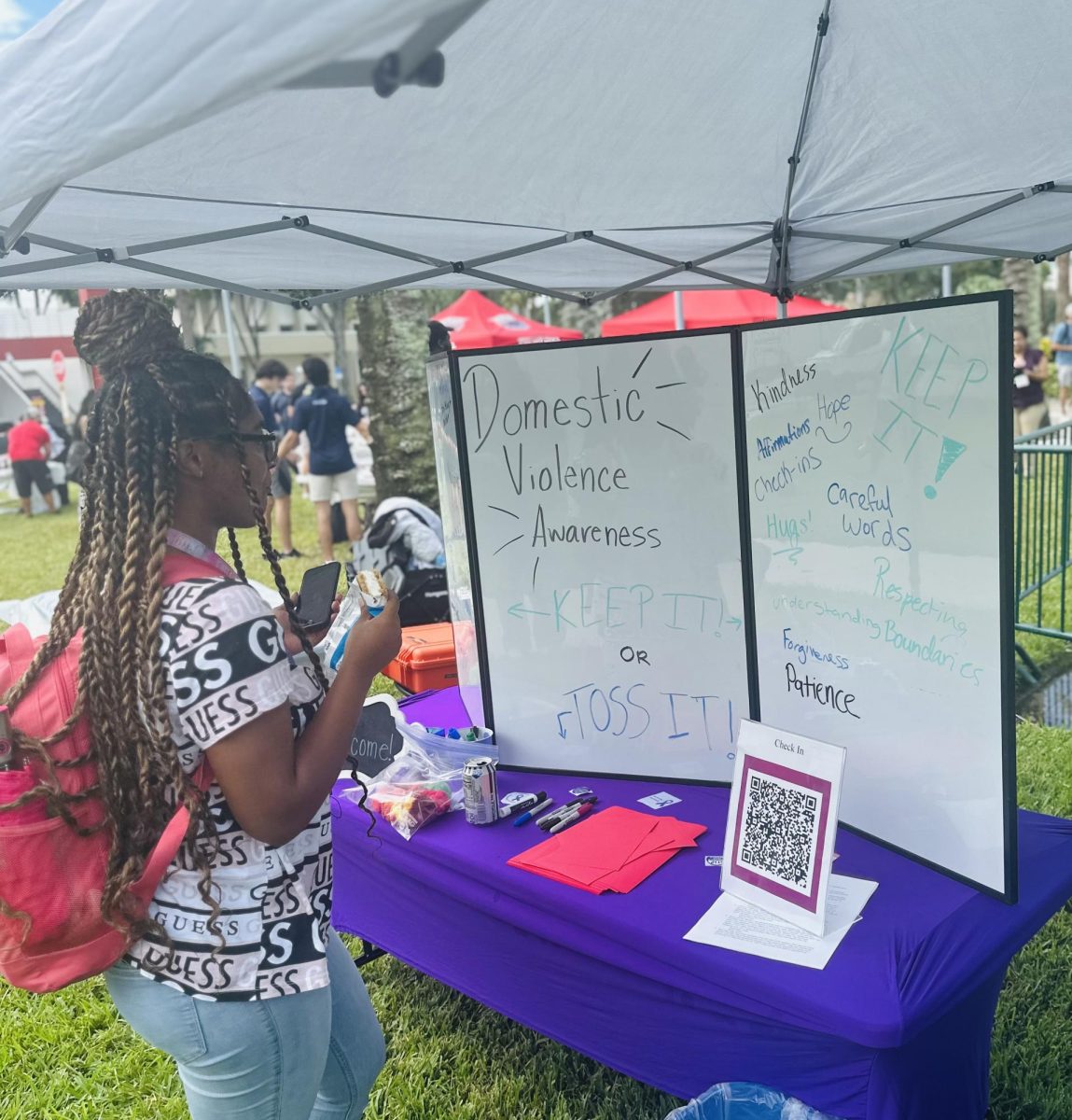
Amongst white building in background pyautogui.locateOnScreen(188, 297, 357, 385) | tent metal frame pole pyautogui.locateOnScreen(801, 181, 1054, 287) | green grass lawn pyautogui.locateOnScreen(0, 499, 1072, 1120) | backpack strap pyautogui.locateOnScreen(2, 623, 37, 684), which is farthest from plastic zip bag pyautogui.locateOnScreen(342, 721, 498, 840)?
white building in background pyautogui.locateOnScreen(188, 297, 357, 385)

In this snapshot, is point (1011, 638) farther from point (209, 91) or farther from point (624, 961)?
point (209, 91)

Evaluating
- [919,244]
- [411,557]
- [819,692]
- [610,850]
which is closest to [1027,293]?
[411,557]

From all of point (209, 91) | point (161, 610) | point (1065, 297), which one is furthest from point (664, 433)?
point (1065, 297)

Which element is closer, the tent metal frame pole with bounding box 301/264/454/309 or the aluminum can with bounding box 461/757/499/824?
the aluminum can with bounding box 461/757/499/824

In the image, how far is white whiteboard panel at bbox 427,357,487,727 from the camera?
2979mm

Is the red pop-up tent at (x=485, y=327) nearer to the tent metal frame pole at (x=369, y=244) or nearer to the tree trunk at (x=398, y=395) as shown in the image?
the tree trunk at (x=398, y=395)

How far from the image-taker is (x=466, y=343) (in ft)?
42.2

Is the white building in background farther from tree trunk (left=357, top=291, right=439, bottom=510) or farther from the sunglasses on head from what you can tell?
the sunglasses on head

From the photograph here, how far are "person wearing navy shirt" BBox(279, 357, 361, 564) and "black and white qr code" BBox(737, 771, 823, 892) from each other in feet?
23.6

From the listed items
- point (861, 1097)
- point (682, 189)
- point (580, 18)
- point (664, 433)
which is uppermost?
point (580, 18)

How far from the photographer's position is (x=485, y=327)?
1381cm

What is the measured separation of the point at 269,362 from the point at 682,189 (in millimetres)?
8555

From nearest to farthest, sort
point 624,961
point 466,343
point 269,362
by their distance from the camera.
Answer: point 624,961, point 269,362, point 466,343

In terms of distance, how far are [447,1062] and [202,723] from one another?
1.81 meters
